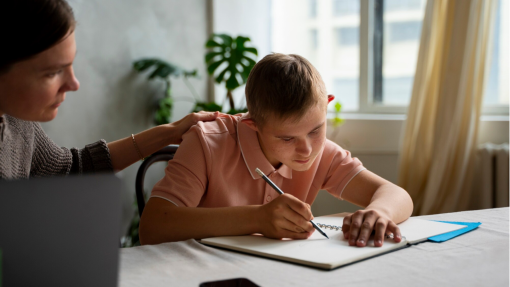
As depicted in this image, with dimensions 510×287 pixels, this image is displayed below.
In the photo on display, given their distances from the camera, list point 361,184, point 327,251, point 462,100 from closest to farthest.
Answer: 1. point 327,251
2. point 361,184
3. point 462,100

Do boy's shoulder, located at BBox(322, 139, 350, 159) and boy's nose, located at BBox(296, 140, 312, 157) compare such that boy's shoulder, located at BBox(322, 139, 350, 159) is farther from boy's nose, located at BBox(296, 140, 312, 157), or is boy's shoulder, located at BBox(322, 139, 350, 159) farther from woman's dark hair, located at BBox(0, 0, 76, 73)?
woman's dark hair, located at BBox(0, 0, 76, 73)

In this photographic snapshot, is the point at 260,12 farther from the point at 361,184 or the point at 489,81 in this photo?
the point at 361,184

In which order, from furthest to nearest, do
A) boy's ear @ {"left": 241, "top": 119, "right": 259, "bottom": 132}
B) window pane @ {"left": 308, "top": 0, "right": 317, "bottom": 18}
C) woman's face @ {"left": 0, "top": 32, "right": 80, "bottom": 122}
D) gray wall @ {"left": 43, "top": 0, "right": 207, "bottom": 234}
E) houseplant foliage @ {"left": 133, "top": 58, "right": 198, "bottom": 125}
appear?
window pane @ {"left": 308, "top": 0, "right": 317, "bottom": 18} → houseplant foliage @ {"left": 133, "top": 58, "right": 198, "bottom": 125} → gray wall @ {"left": 43, "top": 0, "right": 207, "bottom": 234} → boy's ear @ {"left": 241, "top": 119, "right": 259, "bottom": 132} → woman's face @ {"left": 0, "top": 32, "right": 80, "bottom": 122}

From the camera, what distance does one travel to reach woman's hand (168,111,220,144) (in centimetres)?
127

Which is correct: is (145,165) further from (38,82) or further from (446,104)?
(446,104)

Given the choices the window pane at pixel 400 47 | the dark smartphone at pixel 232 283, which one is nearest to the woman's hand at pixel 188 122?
the dark smartphone at pixel 232 283

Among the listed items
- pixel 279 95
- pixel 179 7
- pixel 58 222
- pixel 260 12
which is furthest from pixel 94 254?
pixel 260 12

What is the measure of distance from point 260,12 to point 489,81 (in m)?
1.63

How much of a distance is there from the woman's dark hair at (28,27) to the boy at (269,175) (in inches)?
16.1

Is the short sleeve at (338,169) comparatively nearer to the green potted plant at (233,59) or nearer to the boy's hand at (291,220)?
the boy's hand at (291,220)

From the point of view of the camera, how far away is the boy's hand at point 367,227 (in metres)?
0.85

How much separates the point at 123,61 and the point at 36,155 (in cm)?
150

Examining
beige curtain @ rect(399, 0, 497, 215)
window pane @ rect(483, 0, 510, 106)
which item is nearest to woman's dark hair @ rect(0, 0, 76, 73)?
beige curtain @ rect(399, 0, 497, 215)

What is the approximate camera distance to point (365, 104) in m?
3.08
